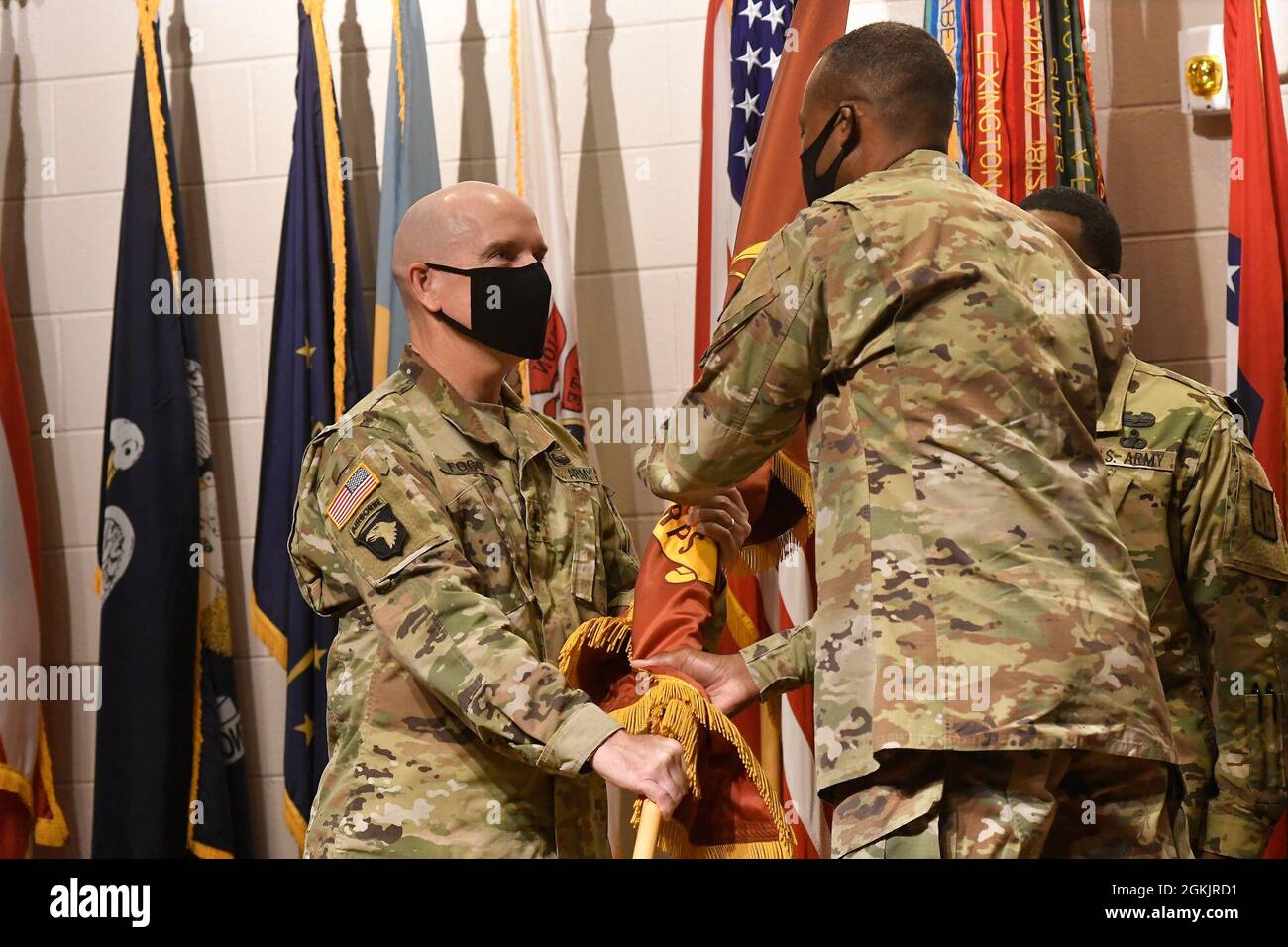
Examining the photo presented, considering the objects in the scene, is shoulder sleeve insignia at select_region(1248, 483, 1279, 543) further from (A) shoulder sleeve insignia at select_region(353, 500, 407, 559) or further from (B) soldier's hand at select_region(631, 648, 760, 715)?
(A) shoulder sleeve insignia at select_region(353, 500, 407, 559)

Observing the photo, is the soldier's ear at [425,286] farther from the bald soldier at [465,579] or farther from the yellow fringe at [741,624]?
the yellow fringe at [741,624]

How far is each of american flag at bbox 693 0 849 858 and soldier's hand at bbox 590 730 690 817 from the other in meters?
1.18

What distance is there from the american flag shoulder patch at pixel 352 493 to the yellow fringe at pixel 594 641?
0.36m

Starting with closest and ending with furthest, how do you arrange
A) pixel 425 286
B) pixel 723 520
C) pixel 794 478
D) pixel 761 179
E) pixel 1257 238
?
pixel 723 520 < pixel 794 478 < pixel 425 286 < pixel 761 179 < pixel 1257 238

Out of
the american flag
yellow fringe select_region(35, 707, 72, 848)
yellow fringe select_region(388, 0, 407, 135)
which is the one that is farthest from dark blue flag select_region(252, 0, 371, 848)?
the american flag

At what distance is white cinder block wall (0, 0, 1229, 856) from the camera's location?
3504mm

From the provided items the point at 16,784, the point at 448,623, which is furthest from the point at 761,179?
the point at 16,784

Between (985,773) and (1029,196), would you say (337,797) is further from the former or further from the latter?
(1029,196)

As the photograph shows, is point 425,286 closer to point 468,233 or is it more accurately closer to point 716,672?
point 468,233

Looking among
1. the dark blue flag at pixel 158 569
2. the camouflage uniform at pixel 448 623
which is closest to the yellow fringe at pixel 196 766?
the dark blue flag at pixel 158 569

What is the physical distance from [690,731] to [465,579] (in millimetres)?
388

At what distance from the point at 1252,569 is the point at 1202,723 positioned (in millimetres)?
289

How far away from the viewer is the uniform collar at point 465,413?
221 cm

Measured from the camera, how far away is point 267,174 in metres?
3.64
